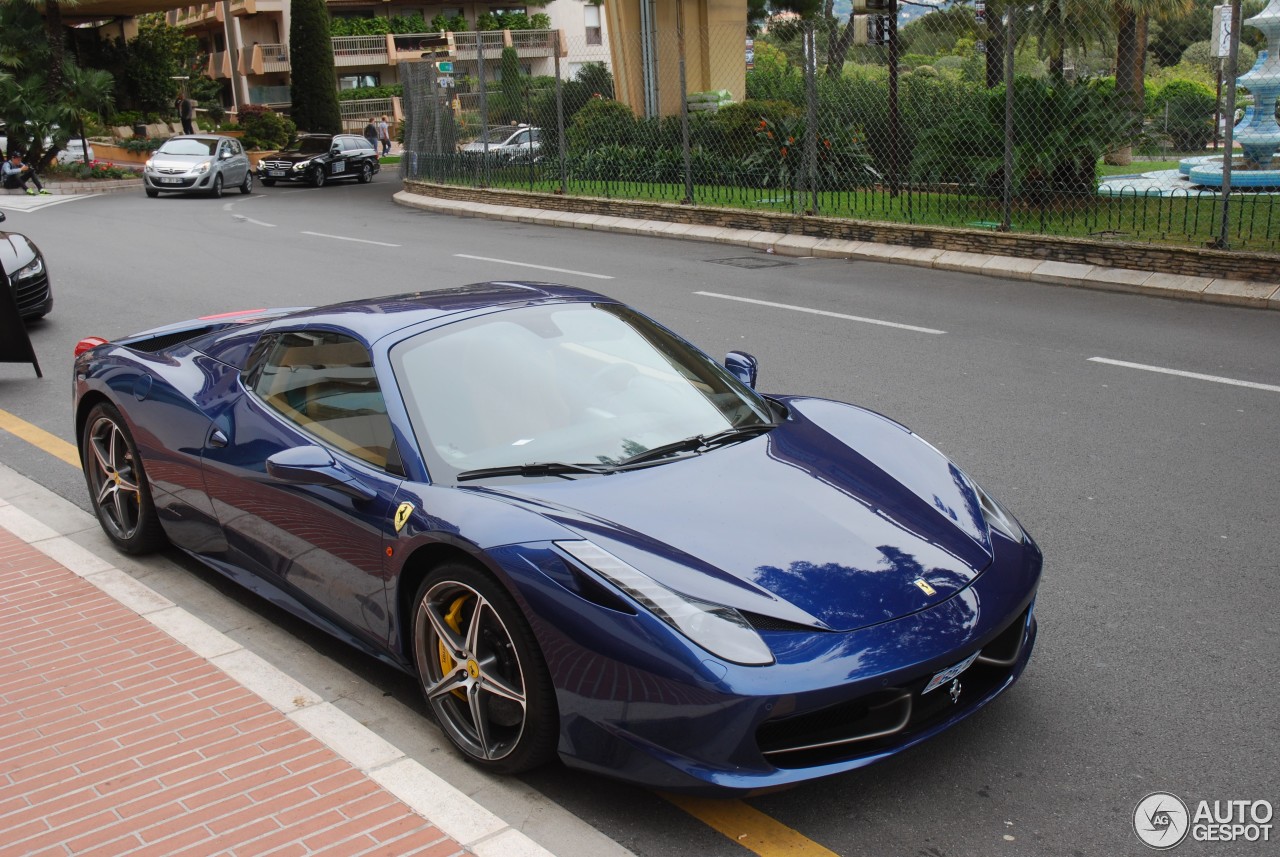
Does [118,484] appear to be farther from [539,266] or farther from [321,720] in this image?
[539,266]

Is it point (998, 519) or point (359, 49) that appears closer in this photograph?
point (998, 519)

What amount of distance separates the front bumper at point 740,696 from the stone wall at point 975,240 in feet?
31.8

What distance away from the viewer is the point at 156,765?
12.6 ft

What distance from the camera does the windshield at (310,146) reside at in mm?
34000

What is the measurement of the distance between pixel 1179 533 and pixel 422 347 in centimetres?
346

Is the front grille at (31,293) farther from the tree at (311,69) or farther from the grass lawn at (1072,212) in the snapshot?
the tree at (311,69)

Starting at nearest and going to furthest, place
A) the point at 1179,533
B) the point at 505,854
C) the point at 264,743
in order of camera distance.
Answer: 1. the point at 505,854
2. the point at 264,743
3. the point at 1179,533

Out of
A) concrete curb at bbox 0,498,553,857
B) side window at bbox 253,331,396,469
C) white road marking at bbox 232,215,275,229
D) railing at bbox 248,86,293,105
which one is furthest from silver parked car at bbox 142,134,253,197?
railing at bbox 248,86,293,105

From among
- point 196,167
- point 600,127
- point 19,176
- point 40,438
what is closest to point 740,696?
point 40,438

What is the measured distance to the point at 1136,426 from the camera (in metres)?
7.29

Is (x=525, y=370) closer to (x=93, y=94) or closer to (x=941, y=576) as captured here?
(x=941, y=576)

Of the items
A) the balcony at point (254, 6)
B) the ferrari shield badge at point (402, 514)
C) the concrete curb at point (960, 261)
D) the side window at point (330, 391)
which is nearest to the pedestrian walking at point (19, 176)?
the concrete curb at point (960, 261)

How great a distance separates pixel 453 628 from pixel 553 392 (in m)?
0.96

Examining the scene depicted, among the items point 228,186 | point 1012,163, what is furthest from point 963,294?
point 228,186
